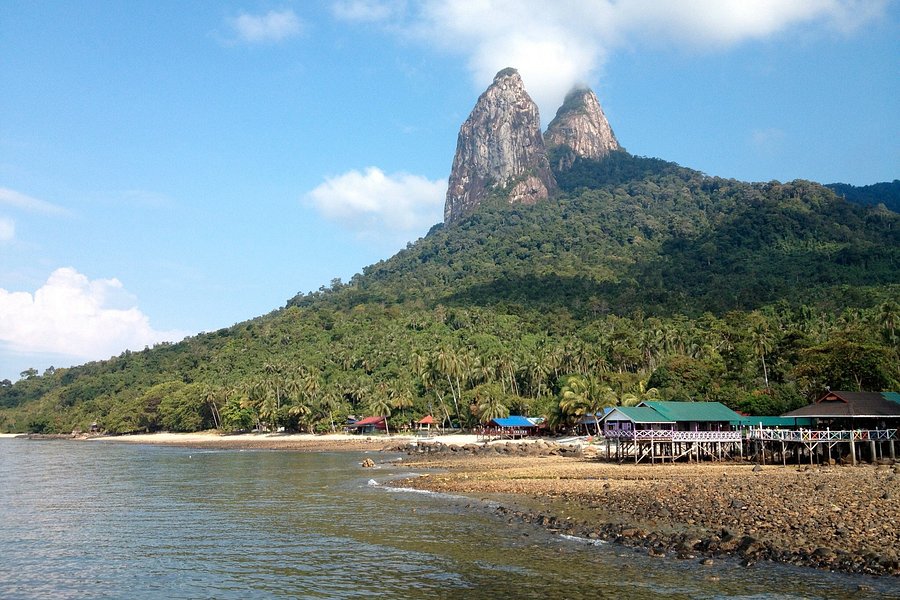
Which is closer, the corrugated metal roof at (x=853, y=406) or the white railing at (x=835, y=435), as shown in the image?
the white railing at (x=835, y=435)

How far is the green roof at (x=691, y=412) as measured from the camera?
178ft

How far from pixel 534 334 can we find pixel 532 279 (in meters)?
43.8

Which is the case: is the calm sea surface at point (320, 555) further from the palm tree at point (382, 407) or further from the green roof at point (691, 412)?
the palm tree at point (382, 407)

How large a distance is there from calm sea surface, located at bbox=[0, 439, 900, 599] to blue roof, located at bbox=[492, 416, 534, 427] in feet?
154

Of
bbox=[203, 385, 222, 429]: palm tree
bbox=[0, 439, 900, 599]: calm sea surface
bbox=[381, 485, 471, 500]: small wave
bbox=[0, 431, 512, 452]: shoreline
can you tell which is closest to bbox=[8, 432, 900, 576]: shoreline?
bbox=[381, 485, 471, 500]: small wave

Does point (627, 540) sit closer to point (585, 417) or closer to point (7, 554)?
point (7, 554)

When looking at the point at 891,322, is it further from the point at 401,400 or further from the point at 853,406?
the point at 401,400

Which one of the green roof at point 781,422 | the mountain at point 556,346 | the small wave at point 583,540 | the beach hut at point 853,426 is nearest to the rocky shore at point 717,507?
the small wave at point 583,540

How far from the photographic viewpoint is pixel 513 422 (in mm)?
88812

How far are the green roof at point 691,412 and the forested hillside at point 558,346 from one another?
10.3m

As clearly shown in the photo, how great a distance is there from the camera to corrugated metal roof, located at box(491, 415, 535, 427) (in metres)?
88.2

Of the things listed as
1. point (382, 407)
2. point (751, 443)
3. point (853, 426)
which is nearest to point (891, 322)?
point (751, 443)

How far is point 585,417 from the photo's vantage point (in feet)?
262

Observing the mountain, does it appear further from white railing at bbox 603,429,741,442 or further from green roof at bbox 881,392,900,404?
white railing at bbox 603,429,741,442
